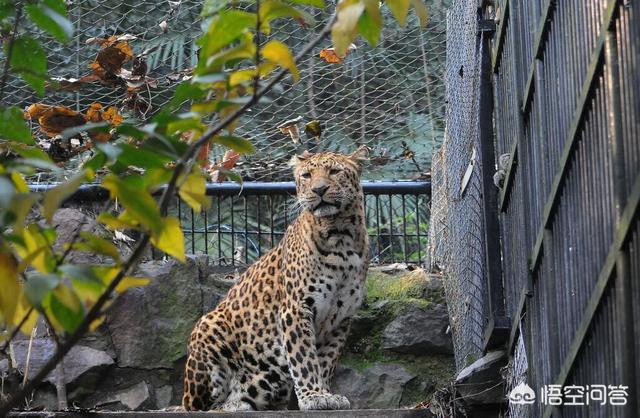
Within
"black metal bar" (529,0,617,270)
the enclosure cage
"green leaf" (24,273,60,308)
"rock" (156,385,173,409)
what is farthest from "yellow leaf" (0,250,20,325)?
"rock" (156,385,173,409)

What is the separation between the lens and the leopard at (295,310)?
801cm

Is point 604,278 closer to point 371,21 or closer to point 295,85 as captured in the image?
point 371,21

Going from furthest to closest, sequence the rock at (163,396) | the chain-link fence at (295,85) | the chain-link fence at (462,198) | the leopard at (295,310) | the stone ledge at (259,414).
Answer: the rock at (163,396)
the chain-link fence at (295,85)
the leopard at (295,310)
the chain-link fence at (462,198)
the stone ledge at (259,414)

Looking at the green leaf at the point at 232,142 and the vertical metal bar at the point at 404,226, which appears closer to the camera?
the green leaf at the point at 232,142

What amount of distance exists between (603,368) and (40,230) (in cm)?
193

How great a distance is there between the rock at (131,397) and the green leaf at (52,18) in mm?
6852

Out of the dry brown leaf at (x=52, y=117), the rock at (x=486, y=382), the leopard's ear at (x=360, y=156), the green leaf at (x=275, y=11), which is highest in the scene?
the dry brown leaf at (x=52, y=117)

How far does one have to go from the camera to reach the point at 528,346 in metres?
5.02

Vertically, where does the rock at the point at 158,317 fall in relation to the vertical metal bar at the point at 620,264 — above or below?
below

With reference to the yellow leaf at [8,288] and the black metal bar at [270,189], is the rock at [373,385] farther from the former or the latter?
the yellow leaf at [8,288]

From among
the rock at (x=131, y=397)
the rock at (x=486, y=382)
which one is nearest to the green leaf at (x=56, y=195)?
the rock at (x=486, y=382)

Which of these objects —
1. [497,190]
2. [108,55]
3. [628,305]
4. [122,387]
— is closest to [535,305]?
[497,190]

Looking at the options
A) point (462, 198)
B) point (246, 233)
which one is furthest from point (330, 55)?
point (246, 233)

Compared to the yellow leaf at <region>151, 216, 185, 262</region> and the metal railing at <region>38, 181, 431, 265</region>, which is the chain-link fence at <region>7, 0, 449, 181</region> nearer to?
the metal railing at <region>38, 181, 431, 265</region>
